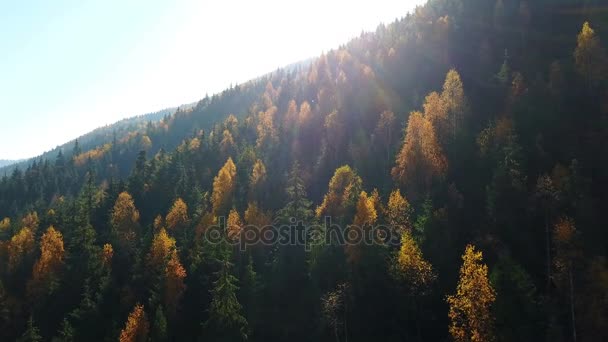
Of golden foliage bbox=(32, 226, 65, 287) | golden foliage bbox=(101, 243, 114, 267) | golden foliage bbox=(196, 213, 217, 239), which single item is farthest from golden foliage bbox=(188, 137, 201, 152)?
golden foliage bbox=(101, 243, 114, 267)

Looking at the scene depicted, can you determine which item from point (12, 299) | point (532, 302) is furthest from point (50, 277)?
Answer: point (532, 302)

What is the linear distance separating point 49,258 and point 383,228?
64.0m

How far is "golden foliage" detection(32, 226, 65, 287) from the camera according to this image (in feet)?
273

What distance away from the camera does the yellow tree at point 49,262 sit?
82375 millimetres

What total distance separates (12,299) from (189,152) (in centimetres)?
6239

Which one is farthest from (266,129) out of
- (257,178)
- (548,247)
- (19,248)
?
(548,247)

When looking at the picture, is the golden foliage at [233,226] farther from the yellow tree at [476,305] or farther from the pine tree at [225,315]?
the yellow tree at [476,305]

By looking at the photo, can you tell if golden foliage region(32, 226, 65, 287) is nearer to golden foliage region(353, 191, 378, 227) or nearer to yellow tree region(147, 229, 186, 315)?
yellow tree region(147, 229, 186, 315)

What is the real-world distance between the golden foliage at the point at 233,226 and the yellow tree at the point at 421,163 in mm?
30967

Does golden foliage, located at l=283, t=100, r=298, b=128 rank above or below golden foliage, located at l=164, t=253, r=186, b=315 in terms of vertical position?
above

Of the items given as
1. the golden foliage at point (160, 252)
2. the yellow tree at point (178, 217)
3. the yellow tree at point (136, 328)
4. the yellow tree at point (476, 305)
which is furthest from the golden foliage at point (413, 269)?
the yellow tree at point (178, 217)

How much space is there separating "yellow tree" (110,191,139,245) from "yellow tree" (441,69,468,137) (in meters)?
71.2

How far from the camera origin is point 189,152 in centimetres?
13412

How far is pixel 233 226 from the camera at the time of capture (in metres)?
81.8
